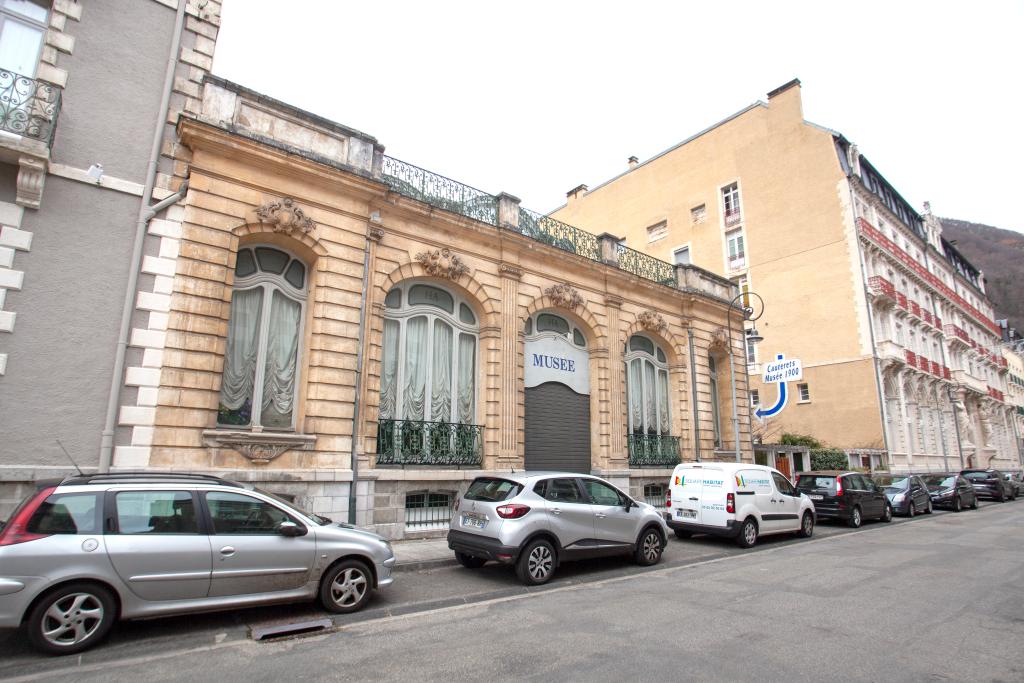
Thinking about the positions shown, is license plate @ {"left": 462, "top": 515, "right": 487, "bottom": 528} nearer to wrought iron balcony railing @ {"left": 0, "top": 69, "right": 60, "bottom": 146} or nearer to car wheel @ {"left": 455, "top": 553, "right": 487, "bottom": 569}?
car wheel @ {"left": 455, "top": 553, "right": 487, "bottom": 569}

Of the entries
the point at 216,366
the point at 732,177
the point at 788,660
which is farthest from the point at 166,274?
the point at 732,177

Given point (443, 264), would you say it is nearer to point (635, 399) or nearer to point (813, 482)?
point (635, 399)

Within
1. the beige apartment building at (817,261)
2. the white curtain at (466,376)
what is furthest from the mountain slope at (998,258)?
the white curtain at (466,376)

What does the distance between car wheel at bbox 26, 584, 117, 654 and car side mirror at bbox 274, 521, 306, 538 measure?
4.94 feet

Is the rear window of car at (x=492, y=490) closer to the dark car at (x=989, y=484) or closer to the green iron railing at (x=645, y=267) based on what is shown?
the green iron railing at (x=645, y=267)

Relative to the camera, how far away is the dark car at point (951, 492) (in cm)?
2089

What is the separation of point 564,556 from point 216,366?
664cm

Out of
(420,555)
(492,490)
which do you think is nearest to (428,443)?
(420,555)

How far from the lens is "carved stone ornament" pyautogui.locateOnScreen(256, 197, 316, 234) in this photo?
34.6 ft

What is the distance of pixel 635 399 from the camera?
58.2 ft

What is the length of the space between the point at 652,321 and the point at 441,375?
25.9 feet

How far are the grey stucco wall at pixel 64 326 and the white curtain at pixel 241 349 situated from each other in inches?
71.0

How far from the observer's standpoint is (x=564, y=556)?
8305mm

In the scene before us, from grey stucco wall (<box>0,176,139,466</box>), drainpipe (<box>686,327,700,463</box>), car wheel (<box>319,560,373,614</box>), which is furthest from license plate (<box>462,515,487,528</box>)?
drainpipe (<box>686,327,700,463</box>)
